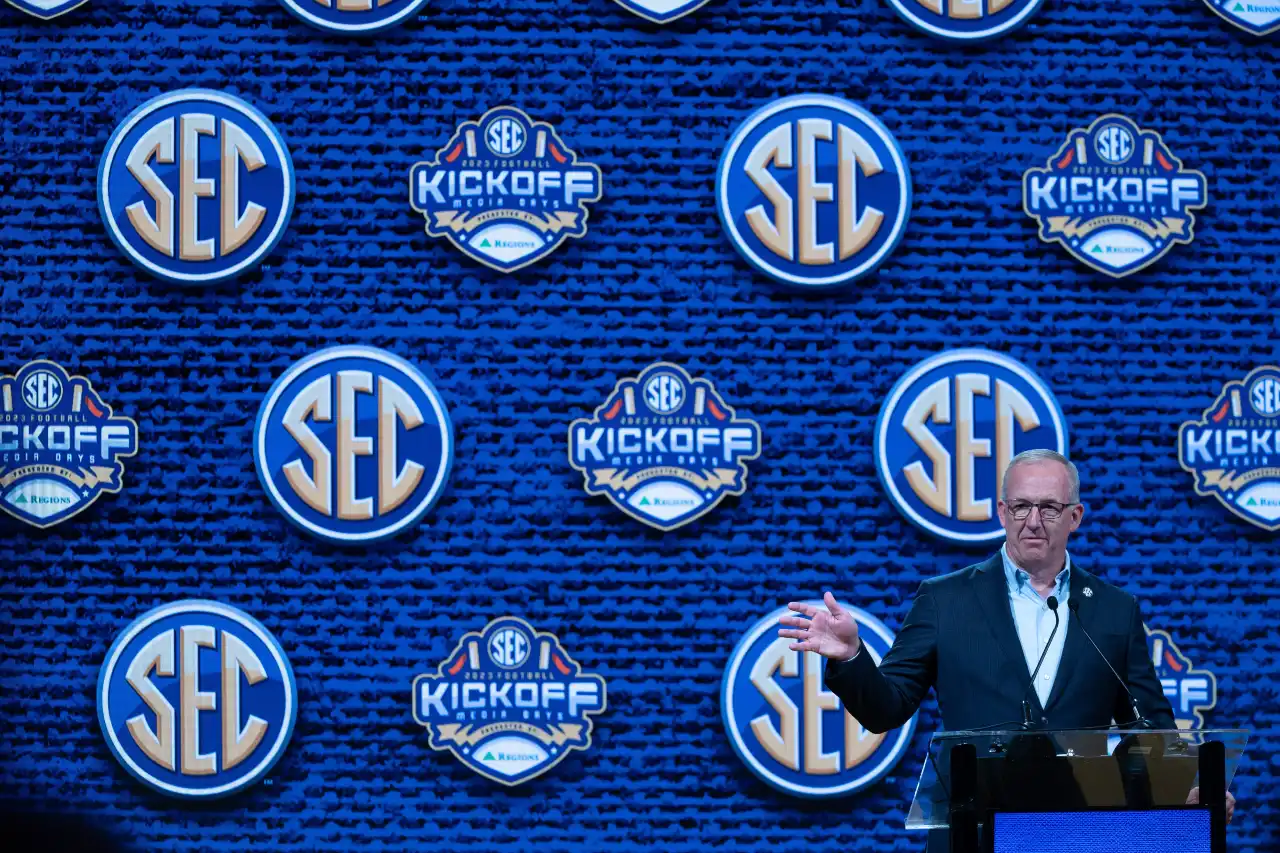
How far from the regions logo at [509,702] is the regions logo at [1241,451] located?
1731 millimetres

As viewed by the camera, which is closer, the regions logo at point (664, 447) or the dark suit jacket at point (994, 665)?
the dark suit jacket at point (994, 665)

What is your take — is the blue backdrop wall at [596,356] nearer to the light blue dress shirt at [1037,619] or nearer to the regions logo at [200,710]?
the regions logo at [200,710]

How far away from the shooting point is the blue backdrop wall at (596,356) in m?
3.86

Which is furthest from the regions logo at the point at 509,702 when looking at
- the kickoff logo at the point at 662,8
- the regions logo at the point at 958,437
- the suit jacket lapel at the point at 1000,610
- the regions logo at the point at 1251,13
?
the regions logo at the point at 1251,13

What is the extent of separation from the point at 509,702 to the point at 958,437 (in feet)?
4.53

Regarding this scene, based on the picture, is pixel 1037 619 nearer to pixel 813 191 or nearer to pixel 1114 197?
pixel 813 191

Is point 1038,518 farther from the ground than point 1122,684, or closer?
farther from the ground

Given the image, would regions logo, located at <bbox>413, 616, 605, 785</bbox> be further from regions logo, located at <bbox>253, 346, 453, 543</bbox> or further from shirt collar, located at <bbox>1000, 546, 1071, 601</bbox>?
shirt collar, located at <bbox>1000, 546, 1071, 601</bbox>

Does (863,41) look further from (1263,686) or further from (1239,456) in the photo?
(1263,686)

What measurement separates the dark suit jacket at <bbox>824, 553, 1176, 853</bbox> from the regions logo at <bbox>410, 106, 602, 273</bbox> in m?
1.64

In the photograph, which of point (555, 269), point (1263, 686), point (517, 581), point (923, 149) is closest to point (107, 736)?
point (517, 581)

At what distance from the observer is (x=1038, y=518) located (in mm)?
2623

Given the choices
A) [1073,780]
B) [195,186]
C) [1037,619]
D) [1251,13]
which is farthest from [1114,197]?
[195,186]

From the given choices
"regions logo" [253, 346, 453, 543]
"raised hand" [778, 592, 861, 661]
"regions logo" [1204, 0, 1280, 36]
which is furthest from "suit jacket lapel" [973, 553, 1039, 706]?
"regions logo" [1204, 0, 1280, 36]
